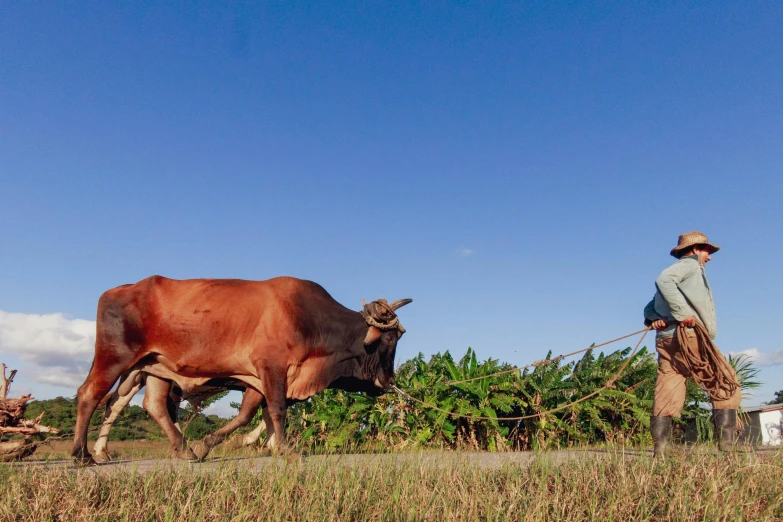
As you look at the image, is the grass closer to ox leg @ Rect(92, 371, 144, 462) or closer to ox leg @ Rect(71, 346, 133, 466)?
ox leg @ Rect(71, 346, 133, 466)

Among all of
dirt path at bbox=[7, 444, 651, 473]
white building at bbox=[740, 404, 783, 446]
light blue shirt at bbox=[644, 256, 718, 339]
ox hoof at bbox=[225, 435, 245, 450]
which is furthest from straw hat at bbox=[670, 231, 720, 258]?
ox hoof at bbox=[225, 435, 245, 450]

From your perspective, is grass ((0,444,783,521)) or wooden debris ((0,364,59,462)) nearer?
grass ((0,444,783,521))

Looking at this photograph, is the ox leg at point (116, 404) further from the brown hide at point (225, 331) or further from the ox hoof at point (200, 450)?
the ox hoof at point (200, 450)

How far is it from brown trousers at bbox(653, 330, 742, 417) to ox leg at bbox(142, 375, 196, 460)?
5.00 m

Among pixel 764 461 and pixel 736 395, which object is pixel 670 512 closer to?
pixel 764 461

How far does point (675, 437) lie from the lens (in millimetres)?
9109

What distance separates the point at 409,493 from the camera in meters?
4.36

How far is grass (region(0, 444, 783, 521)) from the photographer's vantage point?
3881mm

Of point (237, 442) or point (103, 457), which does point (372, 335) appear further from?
point (103, 457)

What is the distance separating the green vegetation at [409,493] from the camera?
388 cm

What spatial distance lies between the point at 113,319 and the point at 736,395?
245 inches

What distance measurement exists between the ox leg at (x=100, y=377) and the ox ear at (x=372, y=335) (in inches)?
98.1

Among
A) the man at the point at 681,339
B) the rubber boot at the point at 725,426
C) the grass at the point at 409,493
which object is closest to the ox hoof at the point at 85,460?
the grass at the point at 409,493

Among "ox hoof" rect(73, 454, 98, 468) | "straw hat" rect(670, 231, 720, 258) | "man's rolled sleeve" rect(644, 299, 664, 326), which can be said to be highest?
"straw hat" rect(670, 231, 720, 258)
